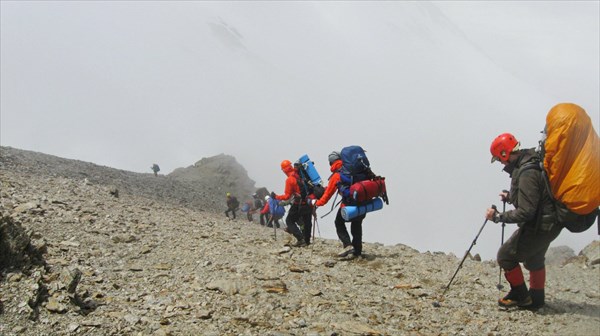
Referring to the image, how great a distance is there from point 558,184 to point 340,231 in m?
5.34

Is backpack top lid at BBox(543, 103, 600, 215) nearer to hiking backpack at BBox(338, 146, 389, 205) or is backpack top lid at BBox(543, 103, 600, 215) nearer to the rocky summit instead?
the rocky summit

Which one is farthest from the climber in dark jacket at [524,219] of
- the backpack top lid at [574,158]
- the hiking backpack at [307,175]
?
the hiking backpack at [307,175]

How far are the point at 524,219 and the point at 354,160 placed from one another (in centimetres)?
382

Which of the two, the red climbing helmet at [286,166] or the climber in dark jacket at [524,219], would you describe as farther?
the red climbing helmet at [286,166]

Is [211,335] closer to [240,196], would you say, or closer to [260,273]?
[260,273]

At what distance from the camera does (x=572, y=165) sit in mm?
6773

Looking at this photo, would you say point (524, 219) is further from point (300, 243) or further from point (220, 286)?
point (300, 243)

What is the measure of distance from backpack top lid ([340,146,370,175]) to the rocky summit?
7.00ft

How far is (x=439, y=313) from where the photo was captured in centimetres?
773

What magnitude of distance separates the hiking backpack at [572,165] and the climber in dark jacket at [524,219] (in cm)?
18

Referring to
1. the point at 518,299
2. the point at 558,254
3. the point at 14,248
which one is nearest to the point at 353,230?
the point at 518,299

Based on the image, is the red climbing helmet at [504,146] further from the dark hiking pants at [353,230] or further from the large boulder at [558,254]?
the large boulder at [558,254]

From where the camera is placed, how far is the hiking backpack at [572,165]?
6645 millimetres

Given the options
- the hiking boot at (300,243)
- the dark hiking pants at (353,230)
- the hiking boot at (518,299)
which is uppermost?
the dark hiking pants at (353,230)
